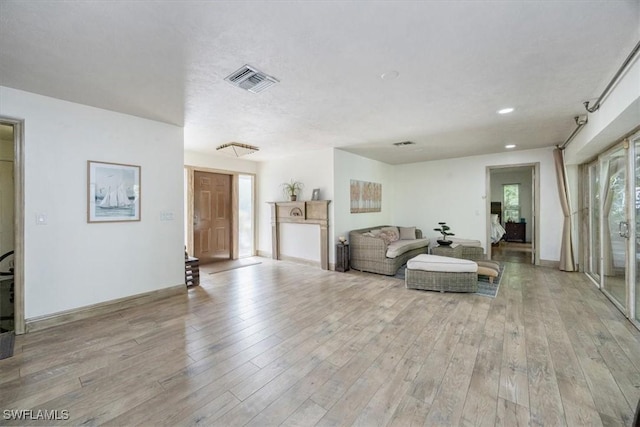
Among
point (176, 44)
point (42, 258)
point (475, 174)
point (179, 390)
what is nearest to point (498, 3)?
point (176, 44)

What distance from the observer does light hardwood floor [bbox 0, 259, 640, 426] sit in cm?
171

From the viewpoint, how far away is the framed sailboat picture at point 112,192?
331cm

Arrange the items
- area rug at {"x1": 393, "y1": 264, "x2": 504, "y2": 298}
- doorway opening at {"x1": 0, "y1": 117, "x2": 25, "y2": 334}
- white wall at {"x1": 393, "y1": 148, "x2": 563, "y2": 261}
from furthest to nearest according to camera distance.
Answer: white wall at {"x1": 393, "y1": 148, "x2": 563, "y2": 261}, area rug at {"x1": 393, "y1": 264, "x2": 504, "y2": 298}, doorway opening at {"x1": 0, "y1": 117, "x2": 25, "y2": 334}

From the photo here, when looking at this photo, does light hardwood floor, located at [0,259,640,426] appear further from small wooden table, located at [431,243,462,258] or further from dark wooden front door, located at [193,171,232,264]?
dark wooden front door, located at [193,171,232,264]

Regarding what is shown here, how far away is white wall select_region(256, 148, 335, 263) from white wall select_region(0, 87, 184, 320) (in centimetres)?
273

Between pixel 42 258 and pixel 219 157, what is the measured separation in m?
3.94

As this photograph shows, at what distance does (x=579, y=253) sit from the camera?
17.1 ft

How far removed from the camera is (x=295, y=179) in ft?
20.9

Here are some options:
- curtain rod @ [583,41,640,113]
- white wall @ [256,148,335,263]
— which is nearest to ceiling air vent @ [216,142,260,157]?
white wall @ [256,148,335,263]

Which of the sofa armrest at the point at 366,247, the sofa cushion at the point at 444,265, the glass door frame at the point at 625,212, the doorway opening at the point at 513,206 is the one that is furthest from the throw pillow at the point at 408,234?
the glass door frame at the point at 625,212

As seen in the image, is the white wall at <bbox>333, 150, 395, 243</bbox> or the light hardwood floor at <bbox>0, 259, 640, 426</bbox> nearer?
the light hardwood floor at <bbox>0, 259, 640, 426</bbox>

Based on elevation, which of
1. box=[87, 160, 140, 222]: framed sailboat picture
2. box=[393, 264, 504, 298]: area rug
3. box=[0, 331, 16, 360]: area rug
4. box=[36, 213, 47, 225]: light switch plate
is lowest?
box=[0, 331, 16, 360]: area rug

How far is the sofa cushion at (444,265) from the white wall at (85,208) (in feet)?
12.1

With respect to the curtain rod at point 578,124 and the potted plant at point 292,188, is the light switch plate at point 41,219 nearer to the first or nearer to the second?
the potted plant at point 292,188
